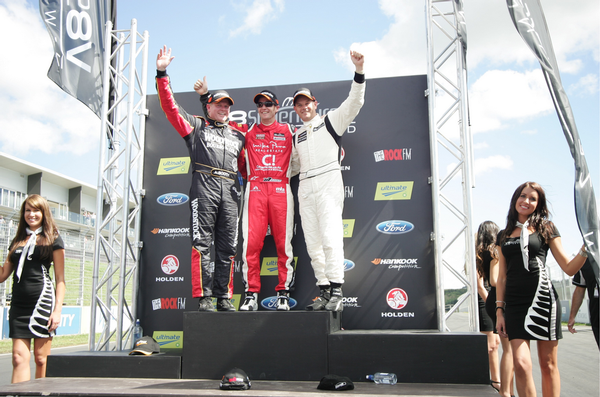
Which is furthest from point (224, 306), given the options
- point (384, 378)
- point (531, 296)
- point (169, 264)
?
point (531, 296)

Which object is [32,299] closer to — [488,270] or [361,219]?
[361,219]

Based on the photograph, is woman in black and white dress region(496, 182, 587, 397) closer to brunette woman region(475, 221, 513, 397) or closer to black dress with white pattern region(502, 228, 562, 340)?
black dress with white pattern region(502, 228, 562, 340)

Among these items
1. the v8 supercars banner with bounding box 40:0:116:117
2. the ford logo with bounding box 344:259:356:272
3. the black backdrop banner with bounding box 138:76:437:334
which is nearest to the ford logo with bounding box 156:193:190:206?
the black backdrop banner with bounding box 138:76:437:334

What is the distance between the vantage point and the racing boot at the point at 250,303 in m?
3.48

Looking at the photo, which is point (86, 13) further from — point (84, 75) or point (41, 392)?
point (41, 392)

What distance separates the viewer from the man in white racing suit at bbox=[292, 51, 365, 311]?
3479 millimetres

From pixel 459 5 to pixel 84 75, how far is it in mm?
3906

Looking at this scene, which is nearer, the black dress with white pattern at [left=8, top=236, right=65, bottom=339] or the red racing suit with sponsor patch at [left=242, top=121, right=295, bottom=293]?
the black dress with white pattern at [left=8, top=236, right=65, bottom=339]

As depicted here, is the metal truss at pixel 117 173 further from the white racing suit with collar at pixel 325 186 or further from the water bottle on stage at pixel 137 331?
the white racing suit with collar at pixel 325 186

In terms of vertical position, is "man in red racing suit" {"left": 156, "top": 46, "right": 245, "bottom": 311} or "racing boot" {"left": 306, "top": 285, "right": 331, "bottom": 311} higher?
"man in red racing suit" {"left": 156, "top": 46, "right": 245, "bottom": 311}

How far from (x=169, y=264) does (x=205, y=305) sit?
4.28 feet

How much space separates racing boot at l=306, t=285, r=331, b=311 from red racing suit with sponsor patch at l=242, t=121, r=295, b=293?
0.33 m

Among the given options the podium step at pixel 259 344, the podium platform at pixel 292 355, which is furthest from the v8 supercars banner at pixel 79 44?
the podium step at pixel 259 344

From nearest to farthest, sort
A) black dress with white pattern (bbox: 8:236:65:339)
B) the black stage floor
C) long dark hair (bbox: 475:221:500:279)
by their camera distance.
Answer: the black stage floor → black dress with white pattern (bbox: 8:236:65:339) → long dark hair (bbox: 475:221:500:279)
